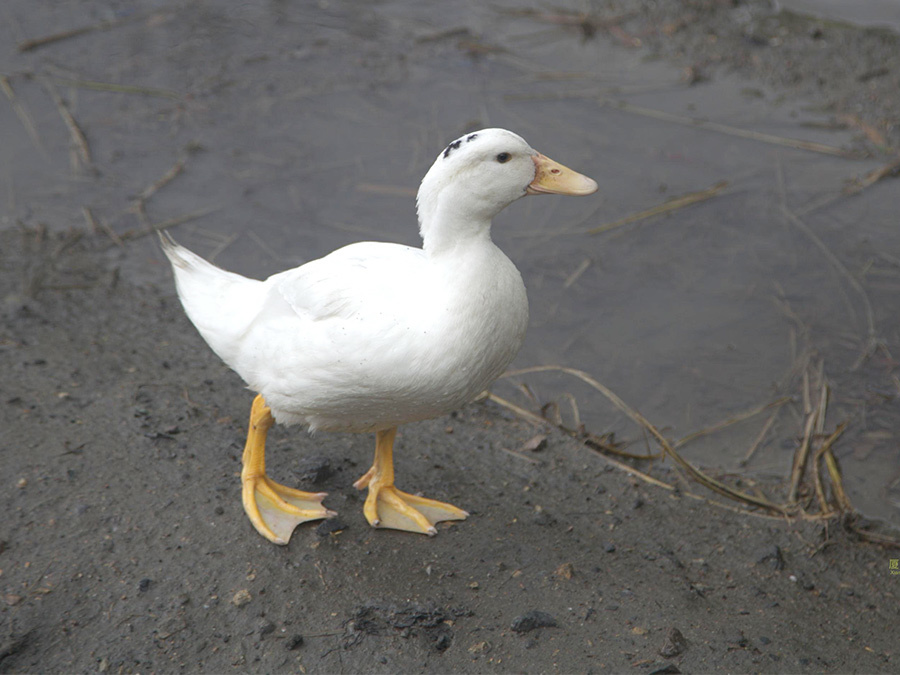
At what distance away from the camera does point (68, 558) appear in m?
3.10

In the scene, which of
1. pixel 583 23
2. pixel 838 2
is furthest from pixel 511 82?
pixel 838 2

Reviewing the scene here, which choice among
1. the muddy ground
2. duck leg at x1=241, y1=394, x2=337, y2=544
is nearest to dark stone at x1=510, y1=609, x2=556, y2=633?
the muddy ground

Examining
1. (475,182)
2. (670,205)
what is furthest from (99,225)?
(670,205)

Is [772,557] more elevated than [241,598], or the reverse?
[241,598]

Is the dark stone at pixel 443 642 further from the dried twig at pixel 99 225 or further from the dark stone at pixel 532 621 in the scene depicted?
the dried twig at pixel 99 225

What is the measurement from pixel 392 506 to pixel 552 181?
145cm

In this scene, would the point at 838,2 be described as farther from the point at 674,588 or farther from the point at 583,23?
the point at 674,588

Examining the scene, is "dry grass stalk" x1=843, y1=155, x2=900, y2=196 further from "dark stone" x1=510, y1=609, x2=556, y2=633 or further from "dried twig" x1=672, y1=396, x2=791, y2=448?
"dark stone" x1=510, y1=609, x2=556, y2=633

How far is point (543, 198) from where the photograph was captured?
6.13m

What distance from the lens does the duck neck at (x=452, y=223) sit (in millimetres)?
2766

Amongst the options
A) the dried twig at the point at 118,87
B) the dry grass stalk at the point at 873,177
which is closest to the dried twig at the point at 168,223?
the dried twig at the point at 118,87

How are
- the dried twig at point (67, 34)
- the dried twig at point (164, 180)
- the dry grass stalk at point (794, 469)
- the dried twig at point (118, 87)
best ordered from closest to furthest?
the dry grass stalk at point (794, 469), the dried twig at point (164, 180), the dried twig at point (118, 87), the dried twig at point (67, 34)

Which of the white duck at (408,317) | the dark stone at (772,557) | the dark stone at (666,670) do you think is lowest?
the dark stone at (772,557)

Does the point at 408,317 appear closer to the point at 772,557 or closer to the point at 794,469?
the point at 772,557
